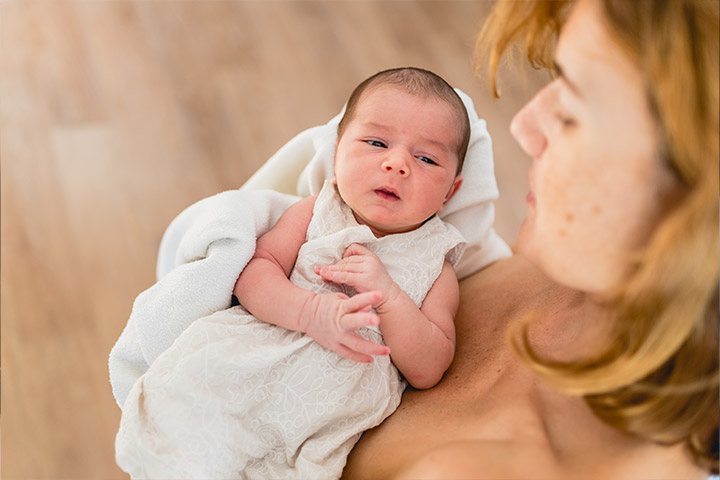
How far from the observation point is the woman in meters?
0.71

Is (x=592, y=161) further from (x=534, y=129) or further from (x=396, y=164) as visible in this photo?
(x=396, y=164)

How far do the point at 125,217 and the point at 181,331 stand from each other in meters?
1.21

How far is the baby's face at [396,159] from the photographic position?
1.13 metres

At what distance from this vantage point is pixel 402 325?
3.44 ft

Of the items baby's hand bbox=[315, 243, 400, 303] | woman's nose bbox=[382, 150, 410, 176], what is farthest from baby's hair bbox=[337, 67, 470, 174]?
baby's hand bbox=[315, 243, 400, 303]

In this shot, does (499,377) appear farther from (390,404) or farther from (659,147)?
(659,147)

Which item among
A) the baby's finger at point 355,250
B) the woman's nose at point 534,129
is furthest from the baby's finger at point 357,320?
the woman's nose at point 534,129

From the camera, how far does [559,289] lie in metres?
1.14

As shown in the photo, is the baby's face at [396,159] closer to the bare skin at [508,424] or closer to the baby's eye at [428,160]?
the baby's eye at [428,160]

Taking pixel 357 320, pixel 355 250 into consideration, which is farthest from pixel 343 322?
pixel 355 250

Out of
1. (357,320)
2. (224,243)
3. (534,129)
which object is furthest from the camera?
(224,243)

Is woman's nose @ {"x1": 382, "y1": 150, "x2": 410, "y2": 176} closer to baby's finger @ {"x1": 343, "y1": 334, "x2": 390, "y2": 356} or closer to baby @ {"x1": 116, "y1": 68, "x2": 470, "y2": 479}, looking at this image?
baby @ {"x1": 116, "y1": 68, "x2": 470, "y2": 479}

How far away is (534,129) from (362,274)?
1.06ft

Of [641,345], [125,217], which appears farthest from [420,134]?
[125,217]
